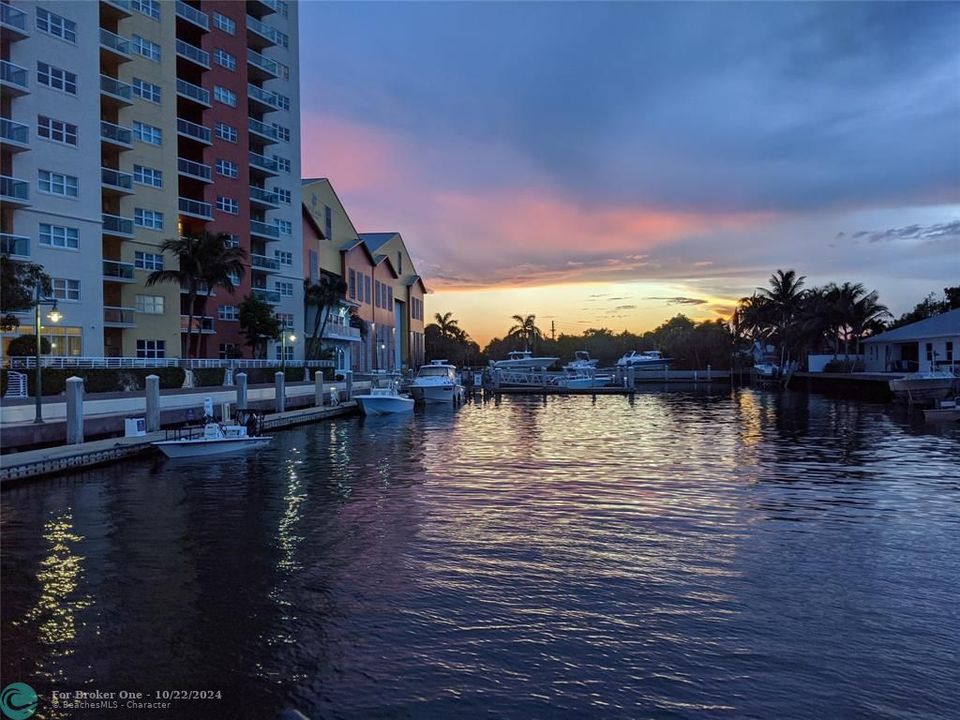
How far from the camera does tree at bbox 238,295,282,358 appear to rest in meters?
51.9

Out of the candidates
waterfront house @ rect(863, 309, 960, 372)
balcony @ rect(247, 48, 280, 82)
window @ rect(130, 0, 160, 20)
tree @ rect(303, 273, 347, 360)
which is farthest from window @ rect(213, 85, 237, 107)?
waterfront house @ rect(863, 309, 960, 372)

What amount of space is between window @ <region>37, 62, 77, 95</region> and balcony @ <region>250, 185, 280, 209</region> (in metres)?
17.7

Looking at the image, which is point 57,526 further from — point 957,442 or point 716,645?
point 957,442

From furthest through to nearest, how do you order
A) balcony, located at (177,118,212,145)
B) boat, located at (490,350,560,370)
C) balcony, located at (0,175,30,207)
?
boat, located at (490,350,560,370) → balcony, located at (177,118,212,145) → balcony, located at (0,175,30,207)

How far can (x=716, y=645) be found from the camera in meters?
8.37

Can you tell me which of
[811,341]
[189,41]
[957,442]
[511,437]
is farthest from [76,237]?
[811,341]

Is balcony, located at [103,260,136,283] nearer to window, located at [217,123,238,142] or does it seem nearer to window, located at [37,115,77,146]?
window, located at [37,115,77,146]

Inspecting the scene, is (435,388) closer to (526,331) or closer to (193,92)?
(193,92)

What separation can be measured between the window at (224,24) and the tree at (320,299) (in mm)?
21454

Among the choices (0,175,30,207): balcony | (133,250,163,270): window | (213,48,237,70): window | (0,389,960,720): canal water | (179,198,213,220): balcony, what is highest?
(213,48,237,70): window

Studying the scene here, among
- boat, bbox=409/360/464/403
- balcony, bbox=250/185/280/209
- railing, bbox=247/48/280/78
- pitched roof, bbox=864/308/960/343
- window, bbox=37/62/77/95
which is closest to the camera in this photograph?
window, bbox=37/62/77/95

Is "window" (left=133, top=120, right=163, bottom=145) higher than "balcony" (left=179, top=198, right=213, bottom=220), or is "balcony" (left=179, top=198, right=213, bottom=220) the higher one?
"window" (left=133, top=120, right=163, bottom=145)

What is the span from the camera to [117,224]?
4566cm

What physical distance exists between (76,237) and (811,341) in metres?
73.3
